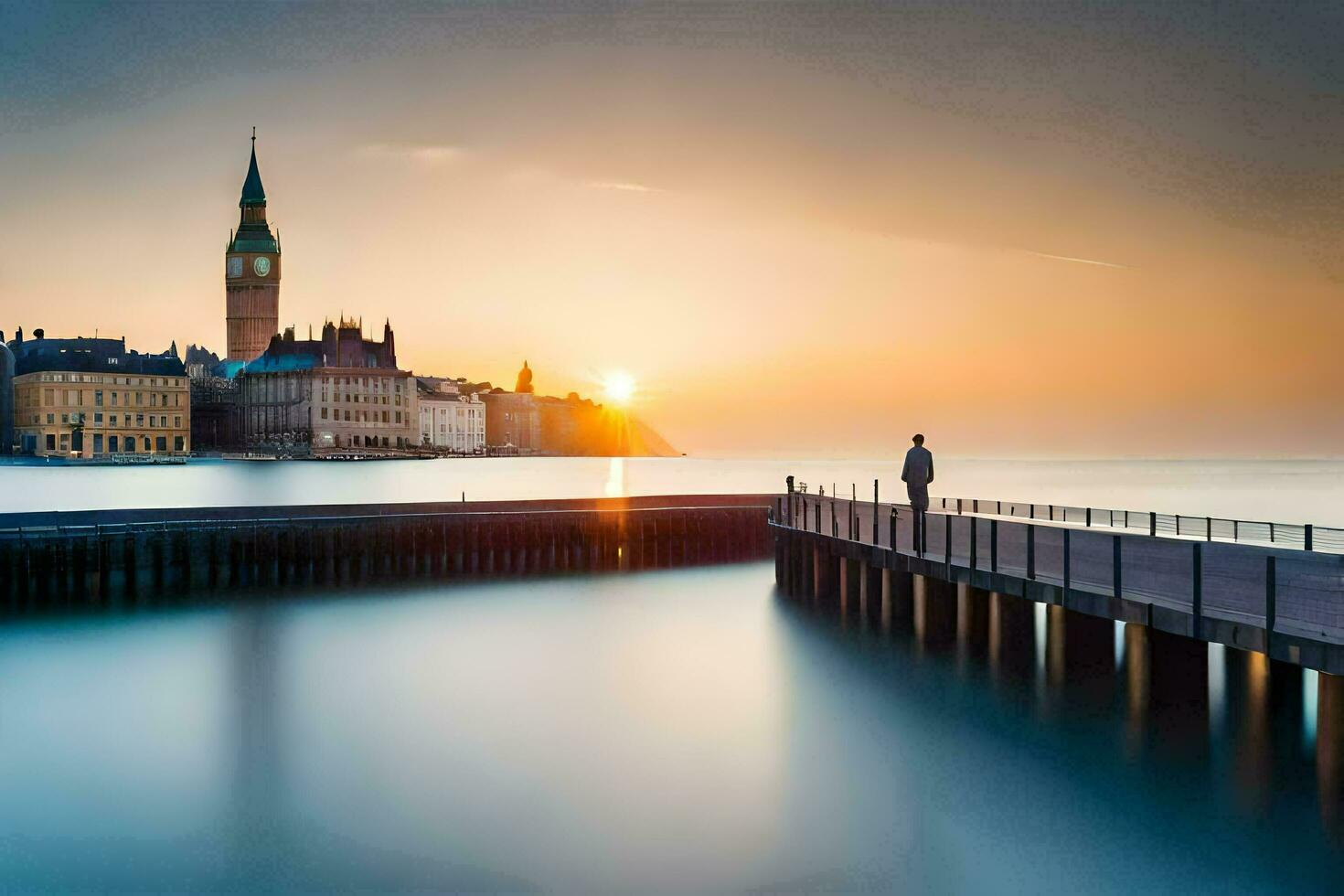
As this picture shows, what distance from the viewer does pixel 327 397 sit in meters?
190

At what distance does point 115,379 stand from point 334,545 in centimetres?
14050

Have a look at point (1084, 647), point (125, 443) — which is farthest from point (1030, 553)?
point (125, 443)

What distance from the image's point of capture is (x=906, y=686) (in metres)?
20.2

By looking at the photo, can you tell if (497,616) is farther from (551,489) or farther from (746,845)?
(551,489)

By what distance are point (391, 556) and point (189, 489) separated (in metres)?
70.2

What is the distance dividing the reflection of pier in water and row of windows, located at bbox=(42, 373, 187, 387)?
158642 millimetres

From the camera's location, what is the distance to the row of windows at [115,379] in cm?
15488

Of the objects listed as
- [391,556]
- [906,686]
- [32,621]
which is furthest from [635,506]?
[906,686]

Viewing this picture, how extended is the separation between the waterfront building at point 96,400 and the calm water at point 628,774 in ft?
490

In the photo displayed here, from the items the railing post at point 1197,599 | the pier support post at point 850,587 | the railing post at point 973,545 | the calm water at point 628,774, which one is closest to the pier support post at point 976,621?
the calm water at point 628,774

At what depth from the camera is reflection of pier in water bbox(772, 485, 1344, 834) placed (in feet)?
40.5

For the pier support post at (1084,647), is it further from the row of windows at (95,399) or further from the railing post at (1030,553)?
the row of windows at (95,399)

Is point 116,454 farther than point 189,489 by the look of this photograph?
Yes

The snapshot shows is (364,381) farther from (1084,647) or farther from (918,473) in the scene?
(1084,647)
